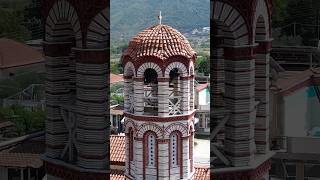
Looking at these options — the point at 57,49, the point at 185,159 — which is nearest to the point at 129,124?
the point at 185,159

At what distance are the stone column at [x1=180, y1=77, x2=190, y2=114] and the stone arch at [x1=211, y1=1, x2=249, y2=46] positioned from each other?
2066mm

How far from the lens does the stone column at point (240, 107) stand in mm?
2311

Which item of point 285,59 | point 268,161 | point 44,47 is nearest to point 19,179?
point 44,47

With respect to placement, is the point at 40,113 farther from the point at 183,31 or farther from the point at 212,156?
the point at 183,31

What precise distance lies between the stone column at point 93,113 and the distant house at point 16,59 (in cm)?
32

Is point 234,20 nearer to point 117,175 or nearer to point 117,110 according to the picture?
point 117,110

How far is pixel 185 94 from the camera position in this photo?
14.9 feet

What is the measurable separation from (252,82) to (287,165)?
1.60 ft

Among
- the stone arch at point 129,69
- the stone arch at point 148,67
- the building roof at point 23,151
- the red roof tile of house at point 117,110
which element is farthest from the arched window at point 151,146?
the building roof at point 23,151

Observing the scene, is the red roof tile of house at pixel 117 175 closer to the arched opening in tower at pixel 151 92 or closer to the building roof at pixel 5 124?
the arched opening in tower at pixel 151 92

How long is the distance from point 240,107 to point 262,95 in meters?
0.18

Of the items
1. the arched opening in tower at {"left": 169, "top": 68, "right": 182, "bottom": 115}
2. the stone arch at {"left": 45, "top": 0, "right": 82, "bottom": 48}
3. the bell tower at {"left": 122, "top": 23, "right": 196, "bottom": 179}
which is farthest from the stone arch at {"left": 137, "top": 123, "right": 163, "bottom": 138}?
the stone arch at {"left": 45, "top": 0, "right": 82, "bottom": 48}

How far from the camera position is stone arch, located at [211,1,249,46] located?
7.43ft

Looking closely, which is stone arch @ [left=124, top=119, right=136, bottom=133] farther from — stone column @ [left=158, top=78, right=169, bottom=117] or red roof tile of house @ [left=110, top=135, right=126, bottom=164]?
stone column @ [left=158, top=78, right=169, bottom=117]
